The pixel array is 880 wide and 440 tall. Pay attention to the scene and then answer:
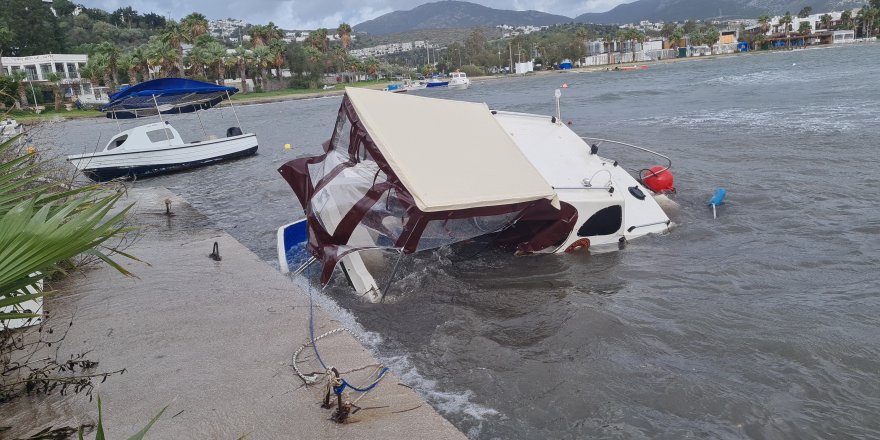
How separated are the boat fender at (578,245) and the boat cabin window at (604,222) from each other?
9 centimetres

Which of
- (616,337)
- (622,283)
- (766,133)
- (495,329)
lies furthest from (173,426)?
(766,133)

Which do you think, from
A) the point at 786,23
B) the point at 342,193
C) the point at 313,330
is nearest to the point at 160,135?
the point at 342,193

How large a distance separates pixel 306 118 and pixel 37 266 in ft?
155

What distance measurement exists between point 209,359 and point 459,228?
3806mm

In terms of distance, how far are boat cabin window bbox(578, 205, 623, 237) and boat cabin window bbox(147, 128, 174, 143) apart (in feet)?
59.7

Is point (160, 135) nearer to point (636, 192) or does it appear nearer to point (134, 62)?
point (636, 192)

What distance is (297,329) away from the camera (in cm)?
682

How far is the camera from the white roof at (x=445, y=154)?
7207 millimetres

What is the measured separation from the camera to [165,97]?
73.6 ft

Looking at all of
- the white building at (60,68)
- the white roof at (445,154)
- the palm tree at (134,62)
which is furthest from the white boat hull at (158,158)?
the white building at (60,68)

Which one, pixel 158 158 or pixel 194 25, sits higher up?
pixel 194 25

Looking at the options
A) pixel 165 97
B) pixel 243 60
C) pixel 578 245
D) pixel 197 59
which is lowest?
pixel 578 245

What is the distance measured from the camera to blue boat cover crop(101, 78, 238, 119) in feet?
68.6

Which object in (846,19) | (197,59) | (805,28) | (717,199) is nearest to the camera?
(717,199)
